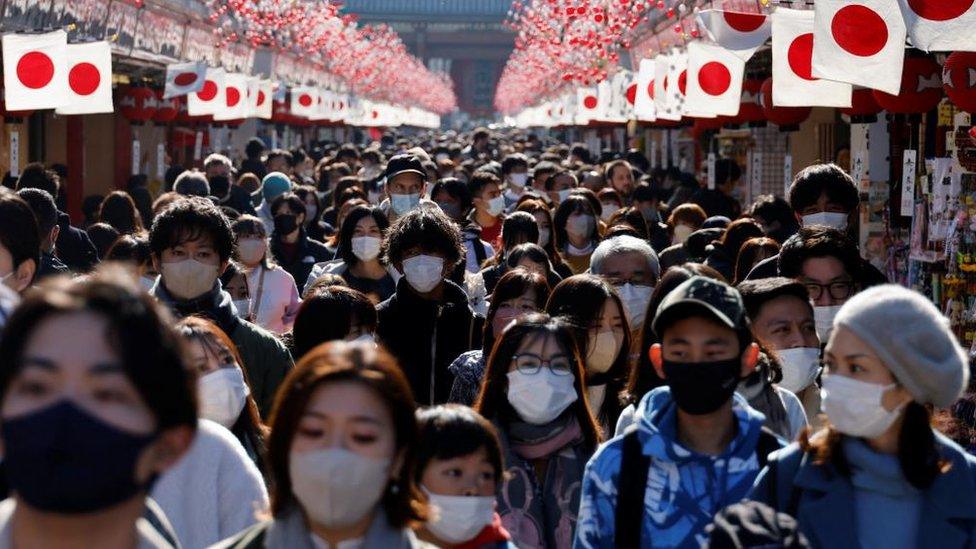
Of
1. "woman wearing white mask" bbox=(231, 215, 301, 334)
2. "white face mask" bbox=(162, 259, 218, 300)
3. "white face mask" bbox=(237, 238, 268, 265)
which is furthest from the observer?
"white face mask" bbox=(237, 238, 268, 265)

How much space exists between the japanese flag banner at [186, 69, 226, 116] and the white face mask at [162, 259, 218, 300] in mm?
15262

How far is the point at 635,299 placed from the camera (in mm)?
7652

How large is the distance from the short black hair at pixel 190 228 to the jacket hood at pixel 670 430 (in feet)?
8.17

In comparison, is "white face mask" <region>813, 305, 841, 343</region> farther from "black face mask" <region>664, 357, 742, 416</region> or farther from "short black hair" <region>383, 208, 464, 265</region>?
"black face mask" <region>664, 357, 742, 416</region>

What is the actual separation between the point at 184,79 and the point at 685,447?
17.1 metres

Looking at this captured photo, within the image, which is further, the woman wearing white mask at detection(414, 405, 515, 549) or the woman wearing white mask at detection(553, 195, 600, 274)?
the woman wearing white mask at detection(553, 195, 600, 274)

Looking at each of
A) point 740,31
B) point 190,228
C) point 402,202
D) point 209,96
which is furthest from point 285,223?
point 209,96

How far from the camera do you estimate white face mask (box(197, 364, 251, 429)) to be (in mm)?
4715

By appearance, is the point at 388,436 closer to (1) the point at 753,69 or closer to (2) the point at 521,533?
(2) the point at 521,533

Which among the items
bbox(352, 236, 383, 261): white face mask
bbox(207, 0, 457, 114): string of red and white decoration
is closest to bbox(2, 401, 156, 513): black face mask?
bbox(352, 236, 383, 261): white face mask

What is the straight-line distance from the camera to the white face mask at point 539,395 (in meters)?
4.99

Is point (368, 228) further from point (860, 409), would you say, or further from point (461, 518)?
point (860, 409)

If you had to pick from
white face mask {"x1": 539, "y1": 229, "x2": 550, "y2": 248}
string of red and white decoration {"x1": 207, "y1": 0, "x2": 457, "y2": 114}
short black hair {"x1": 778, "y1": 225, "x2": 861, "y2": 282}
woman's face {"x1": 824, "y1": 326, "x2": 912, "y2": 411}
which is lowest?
white face mask {"x1": 539, "y1": 229, "x2": 550, "y2": 248}

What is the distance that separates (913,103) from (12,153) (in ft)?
27.2
